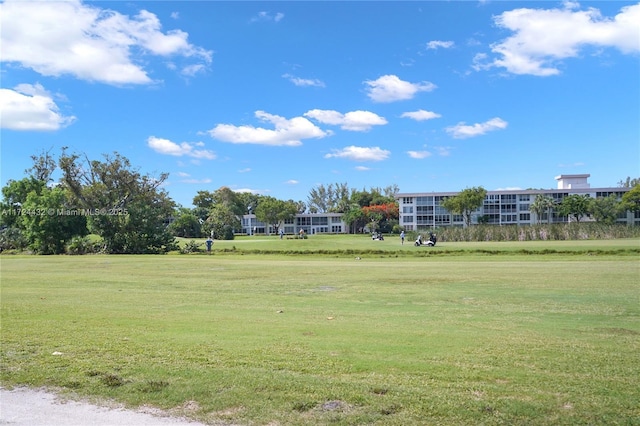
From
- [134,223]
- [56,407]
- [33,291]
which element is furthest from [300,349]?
[134,223]

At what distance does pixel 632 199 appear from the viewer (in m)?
111

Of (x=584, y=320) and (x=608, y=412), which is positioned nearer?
(x=608, y=412)

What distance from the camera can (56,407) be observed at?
20.2 feet

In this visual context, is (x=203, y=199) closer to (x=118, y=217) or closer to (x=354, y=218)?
(x=354, y=218)

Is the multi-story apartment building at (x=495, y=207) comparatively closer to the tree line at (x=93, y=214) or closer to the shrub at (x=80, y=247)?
the tree line at (x=93, y=214)

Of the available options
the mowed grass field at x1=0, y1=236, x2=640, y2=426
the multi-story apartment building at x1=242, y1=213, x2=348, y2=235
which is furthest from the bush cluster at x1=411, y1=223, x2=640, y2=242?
the multi-story apartment building at x1=242, y1=213, x2=348, y2=235

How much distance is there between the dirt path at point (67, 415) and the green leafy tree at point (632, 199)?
12365 centimetres

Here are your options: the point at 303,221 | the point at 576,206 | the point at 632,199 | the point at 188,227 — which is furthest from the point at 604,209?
the point at 188,227

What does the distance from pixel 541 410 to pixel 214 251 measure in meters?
51.5

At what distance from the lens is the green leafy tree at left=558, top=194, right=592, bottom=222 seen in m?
112

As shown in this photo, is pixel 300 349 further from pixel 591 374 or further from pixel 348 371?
pixel 591 374

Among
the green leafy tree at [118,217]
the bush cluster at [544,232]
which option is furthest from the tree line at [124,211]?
the bush cluster at [544,232]

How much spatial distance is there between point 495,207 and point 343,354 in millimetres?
129551

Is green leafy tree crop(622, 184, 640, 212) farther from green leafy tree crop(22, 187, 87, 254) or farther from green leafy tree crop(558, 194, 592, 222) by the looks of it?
green leafy tree crop(22, 187, 87, 254)
